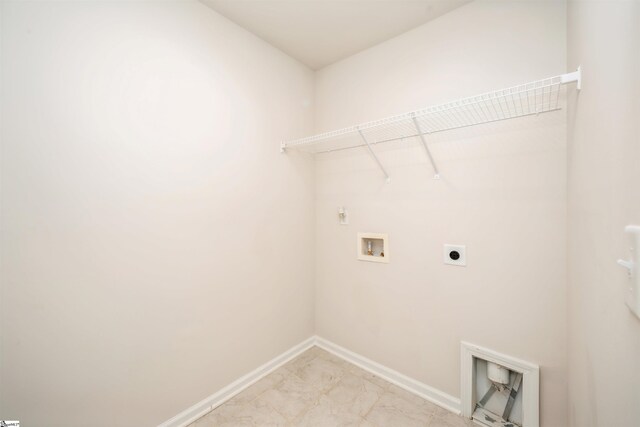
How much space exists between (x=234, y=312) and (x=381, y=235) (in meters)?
1.23

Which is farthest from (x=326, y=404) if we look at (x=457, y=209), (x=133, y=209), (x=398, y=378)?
(x=133, y=209)

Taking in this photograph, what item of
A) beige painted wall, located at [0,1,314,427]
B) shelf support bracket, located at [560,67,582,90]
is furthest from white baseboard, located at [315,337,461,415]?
shelf support bracket, located at [560,67,582,90]

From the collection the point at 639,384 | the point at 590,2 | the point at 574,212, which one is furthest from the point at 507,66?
the point at 639,384

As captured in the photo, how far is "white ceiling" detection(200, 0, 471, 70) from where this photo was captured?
1.66 m

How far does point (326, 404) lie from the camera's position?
173 cm

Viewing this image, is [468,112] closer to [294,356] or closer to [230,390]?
[294,356]

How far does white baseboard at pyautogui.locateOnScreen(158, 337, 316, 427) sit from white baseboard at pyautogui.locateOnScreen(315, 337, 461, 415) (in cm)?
29

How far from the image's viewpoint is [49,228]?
1155mm

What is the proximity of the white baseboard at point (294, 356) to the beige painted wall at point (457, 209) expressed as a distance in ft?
0.20

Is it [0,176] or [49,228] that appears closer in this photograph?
[0,176]

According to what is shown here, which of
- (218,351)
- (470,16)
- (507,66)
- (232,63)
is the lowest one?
(218,351)

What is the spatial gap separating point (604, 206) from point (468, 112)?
101 centimetres

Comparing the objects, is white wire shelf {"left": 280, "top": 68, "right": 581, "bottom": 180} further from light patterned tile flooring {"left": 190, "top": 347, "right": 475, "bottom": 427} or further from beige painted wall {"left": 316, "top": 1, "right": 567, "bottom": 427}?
light patterned tile flooring {"left": 190, "top": 347, "right": 475, "bottom": 427}

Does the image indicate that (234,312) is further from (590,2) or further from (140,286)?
(590,2)
